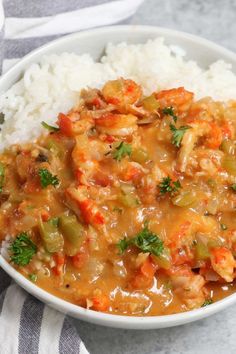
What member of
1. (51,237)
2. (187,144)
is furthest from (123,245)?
(187,144)

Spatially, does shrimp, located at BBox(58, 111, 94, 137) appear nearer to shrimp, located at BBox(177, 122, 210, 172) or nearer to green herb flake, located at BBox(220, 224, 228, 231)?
shrimp, located at BBox(177, 122, 210, 172)

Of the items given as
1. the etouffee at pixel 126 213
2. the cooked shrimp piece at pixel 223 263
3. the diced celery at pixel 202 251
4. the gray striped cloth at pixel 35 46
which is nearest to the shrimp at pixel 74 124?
the etouffee at pixel 126 213

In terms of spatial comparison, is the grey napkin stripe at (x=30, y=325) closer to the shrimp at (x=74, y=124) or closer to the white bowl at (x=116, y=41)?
the shrimp at (x=74, y=124)

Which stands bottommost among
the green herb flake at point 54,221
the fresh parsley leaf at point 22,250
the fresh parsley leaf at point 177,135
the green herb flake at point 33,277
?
the green herb flake at point 33,277

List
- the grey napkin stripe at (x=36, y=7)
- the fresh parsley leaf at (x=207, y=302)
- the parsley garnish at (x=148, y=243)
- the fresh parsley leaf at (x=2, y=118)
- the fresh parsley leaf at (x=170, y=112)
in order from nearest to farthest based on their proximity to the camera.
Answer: the parsley garnish at (x=148, y=243)
the fresh parsley leaf at (x=207, y=302)
the fresh parsley leaf at (x=170, y=112)
the fresh parsley leaf at (x=2, y=118)
the grey napkin stripe at (x=36, y=7)

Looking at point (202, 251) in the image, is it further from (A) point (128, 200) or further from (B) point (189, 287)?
(A) point (128, 200)

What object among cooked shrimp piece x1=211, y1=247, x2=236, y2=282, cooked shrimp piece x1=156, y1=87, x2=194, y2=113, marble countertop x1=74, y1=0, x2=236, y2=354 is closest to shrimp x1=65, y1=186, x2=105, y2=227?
cooked shrimp piece x1=211, y1=247, x2=236, y2=282

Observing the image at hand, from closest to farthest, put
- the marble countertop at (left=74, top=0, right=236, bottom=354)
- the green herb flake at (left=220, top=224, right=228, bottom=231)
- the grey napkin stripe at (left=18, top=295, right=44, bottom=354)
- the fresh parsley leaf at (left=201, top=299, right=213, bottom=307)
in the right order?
the fresh parsley leaf at (left=201, top=299, right=213, bottom=307) → the green herb flake at (left=220, top=224, right=228, bottom=231) → the grey napkin stripe at (left=18, top=295, right=44, bottom=354) → the marble countertop at (left=74, top=0, right=236, bottom=354)
